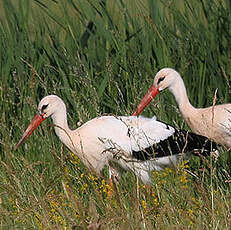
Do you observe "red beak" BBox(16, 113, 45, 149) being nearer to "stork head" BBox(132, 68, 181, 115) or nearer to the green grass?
the green grass

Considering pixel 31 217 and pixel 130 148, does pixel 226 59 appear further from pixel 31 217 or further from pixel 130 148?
pixel 31 217

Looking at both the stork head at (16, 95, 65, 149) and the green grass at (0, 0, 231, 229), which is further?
the green grass at (0, 0, 231, 229)

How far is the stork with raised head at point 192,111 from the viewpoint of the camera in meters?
4.80

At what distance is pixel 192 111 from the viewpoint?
5.03 meters

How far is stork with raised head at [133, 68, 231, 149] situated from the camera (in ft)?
15.8

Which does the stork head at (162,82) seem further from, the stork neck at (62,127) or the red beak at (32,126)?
the red beak at (32,126)

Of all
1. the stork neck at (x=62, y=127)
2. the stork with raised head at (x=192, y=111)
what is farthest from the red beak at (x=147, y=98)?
the stork neck at (x=62, y=127)

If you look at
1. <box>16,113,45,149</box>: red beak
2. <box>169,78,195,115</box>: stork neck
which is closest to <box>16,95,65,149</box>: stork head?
<box>16,113,45,149</box>: red beak

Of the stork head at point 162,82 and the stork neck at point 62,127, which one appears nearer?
the stork neck at point 62,127

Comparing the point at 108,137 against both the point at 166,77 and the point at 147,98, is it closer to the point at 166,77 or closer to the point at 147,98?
the point at 147,98

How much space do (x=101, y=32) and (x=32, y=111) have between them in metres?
0.97

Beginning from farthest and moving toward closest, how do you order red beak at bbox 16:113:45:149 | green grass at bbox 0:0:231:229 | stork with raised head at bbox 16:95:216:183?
green grass at bbox 0:0:231:229, red beak at bbox 16:113:45:149, stork with raised head at bbox 16:95:216:183

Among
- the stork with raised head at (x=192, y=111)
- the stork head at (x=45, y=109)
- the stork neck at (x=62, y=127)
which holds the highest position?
the stork head at (x=45, y=109)

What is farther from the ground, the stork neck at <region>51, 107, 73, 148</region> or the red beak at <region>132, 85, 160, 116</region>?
the stork neck at <region>51, 107, 73, 148</region>
